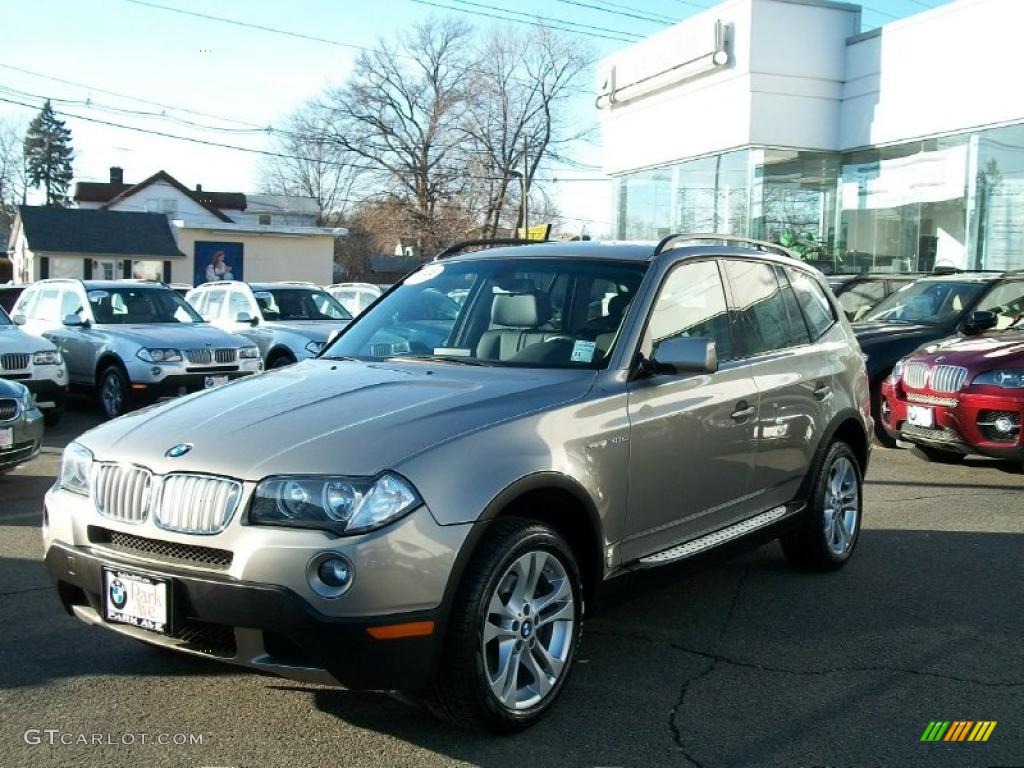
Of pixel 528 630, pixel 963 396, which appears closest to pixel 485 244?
pixel 528 630

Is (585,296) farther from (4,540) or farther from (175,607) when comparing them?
(4,540)

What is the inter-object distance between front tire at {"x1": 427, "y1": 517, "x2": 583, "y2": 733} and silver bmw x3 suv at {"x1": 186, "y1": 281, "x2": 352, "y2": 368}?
11498mm

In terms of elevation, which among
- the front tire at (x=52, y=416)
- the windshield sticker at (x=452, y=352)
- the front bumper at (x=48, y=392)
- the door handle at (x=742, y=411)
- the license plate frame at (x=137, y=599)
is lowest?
the front tire at (x=52, y=416)

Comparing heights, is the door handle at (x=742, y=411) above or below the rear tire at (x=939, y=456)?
above

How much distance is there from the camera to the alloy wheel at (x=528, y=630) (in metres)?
3.90

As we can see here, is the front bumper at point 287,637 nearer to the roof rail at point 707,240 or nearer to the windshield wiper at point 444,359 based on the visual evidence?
the windshield wiper at point 444,359

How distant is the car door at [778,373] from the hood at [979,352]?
3769 millimetres

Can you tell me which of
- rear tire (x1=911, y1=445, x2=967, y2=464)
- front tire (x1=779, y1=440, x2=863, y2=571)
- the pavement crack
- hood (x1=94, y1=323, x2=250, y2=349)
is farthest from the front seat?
hood (x1=94, y1=323, x2=250, y2=349)

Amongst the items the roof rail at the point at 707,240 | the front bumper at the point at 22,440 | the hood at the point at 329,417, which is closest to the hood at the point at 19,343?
the front bumper at the point at 22,440

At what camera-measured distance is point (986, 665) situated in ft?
16.0

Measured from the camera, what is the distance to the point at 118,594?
3863 millimetres

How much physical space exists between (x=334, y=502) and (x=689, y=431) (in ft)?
6.24

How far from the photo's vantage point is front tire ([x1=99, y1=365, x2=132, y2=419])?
13.3 meters

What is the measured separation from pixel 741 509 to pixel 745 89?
20022 millimetres
